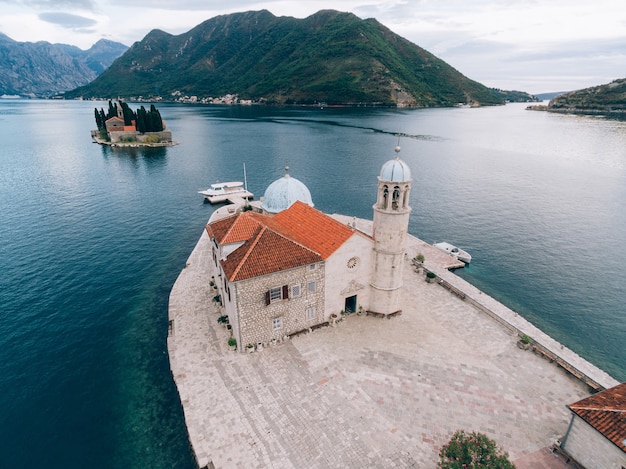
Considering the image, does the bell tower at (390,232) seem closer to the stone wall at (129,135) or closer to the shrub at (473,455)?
the shrub at (473,455)

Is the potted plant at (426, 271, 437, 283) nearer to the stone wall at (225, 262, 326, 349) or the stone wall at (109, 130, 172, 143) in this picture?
the stone wall at (225, 262, 326, 349)

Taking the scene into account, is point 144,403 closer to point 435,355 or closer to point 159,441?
point 159,441

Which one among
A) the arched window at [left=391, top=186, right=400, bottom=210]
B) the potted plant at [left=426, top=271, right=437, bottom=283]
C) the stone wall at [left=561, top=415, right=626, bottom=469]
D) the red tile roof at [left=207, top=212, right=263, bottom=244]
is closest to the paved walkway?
the stone wall at [left=561, top=415, right=626, bottom=469]

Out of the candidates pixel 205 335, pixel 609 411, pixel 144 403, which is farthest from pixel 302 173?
pixel 609 411

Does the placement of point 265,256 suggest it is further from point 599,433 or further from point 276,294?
point 599,433

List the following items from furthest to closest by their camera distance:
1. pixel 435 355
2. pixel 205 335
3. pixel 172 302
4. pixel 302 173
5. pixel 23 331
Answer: pixel 302 173 < pixel 172 302 < pixel 23 331 < pixel 205 335 < pixel 435 355
